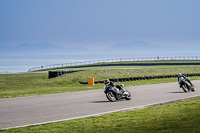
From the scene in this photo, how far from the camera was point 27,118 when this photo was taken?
44.3 feet

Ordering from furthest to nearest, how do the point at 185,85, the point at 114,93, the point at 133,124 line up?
the point at 185,85, the point at 114,93, the point at 133,124

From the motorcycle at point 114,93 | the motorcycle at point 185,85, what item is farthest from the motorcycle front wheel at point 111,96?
the motorcycle at point 185,85

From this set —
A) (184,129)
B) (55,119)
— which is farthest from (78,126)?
(184,129)

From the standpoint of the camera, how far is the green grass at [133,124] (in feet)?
34.2

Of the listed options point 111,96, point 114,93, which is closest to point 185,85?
point 114,93

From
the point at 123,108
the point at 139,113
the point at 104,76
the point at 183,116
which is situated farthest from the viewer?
the point at 104,76

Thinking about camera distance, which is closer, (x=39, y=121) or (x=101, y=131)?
(x=101, y=131)

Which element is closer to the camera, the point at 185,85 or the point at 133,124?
the point at 133,124

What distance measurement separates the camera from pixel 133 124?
37.6 ft

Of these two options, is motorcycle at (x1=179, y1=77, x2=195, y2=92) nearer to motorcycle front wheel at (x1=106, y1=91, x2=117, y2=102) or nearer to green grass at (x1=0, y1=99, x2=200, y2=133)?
motorcycle front wheel at (x1=106, y1=91, x2=117, y2=102)

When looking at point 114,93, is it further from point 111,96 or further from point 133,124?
point 133,124

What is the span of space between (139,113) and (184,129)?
400 cm

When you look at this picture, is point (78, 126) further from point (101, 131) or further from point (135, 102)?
point (135, 102)

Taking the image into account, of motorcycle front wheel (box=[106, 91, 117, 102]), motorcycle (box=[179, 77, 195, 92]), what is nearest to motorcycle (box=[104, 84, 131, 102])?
motorcycle front wheel (box=[106, 91, 117, 102])
